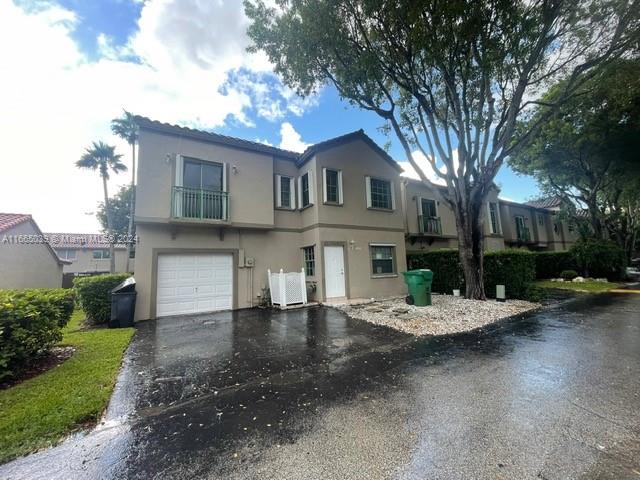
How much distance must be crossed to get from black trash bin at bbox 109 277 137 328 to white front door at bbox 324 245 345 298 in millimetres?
6555

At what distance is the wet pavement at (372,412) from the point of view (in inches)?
87.1

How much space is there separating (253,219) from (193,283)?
3302mm

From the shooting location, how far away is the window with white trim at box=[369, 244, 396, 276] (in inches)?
479

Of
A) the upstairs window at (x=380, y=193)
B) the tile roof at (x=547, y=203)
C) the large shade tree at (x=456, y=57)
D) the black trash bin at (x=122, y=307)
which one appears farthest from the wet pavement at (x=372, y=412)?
the tile roof at (x=547, y=203)

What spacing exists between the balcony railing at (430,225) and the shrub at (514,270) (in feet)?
19.9

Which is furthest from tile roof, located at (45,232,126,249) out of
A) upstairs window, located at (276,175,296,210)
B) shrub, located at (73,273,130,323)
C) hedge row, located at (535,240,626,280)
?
hedge row, located at (535,240,626,280)

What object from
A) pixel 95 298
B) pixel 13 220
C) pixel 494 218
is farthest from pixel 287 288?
pixel 494 218

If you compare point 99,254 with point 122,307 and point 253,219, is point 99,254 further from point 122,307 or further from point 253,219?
point 253,219

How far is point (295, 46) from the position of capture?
29.4ft

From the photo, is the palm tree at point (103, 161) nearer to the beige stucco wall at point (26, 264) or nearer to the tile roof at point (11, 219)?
the beige stucco wall at point (26, 264)

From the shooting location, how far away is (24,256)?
1417 cm

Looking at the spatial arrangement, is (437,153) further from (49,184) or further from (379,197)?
(49,184)

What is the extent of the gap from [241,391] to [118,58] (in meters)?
9.82

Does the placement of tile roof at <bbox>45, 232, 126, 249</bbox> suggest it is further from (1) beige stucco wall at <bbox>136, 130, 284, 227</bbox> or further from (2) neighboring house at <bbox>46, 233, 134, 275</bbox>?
(1) beige stucco wall at <bbox>136, 130, 284, 227</bbox>
